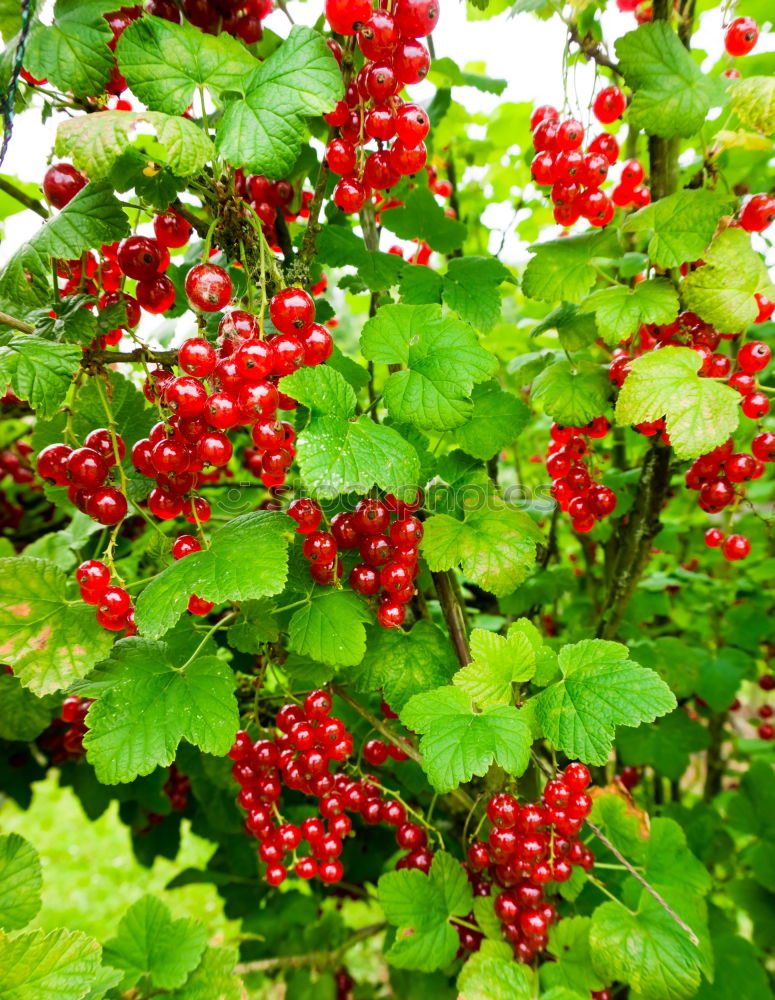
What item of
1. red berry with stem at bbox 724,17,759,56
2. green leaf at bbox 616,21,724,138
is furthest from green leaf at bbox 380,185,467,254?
red berry with stem at bbox 724,17,759,56

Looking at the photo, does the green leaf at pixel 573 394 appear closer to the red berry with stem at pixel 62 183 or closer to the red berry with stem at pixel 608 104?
the red berry with stem at pixel 608 104

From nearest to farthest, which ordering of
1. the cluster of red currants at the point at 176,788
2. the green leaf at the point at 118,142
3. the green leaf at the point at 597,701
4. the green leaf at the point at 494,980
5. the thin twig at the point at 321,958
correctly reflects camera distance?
the green leaf at the point at 118,142 → the green leaf at the point at 597,701 → the green leaf at the point at 494,980 → the thin twig at the point at 321,958 → the cluster of red currants at the point at 176,788

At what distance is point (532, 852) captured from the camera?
77 cm

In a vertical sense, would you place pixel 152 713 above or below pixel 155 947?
above

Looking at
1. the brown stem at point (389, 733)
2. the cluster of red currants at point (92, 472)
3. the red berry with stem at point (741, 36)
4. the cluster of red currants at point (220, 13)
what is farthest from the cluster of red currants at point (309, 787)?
the red berry with stem at point (741, 36)

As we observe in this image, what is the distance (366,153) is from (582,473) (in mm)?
575

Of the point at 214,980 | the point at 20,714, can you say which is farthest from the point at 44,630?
the point at 214,980

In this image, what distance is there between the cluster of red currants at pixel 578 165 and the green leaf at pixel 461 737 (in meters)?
0.66

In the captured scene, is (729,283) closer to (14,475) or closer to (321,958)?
(321,958)

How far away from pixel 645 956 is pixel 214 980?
58 cm

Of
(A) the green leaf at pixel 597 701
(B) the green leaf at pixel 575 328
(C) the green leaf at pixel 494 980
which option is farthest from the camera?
(B) the green leaf at pixel 575 328

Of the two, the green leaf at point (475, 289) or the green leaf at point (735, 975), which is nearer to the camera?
the green leaf at point (475, 289)

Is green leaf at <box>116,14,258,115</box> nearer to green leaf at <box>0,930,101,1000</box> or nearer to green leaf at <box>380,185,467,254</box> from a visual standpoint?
green leaf at <box>380,185,467,254</box>

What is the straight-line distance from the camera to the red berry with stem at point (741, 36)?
33.5 inches
